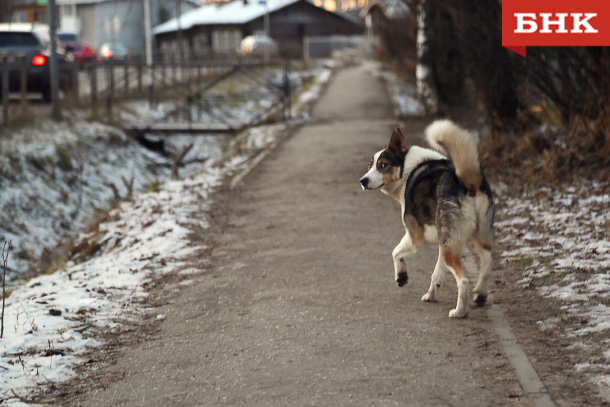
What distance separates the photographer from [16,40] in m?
20.3

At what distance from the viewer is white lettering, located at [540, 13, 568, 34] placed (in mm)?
9891

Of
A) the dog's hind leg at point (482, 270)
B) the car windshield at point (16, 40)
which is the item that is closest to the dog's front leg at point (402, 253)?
the dog's hind leg at point (482, 270)

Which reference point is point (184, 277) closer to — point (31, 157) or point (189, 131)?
point (31, 157)

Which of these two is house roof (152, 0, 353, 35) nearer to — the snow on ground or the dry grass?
the dry grass

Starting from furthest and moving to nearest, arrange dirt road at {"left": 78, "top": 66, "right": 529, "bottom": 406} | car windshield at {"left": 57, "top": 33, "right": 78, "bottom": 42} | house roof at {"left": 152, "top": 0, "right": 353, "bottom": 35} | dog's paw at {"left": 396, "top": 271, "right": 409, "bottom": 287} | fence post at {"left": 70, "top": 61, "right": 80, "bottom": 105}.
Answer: house roof at {"left": 152, "top": 0, "right": 353, "bottom": 35} < car windshield at {"left": 57, "top": 33, "right": 78, "bottom": 42} < fence post at {"left": 70, "top": 61, "right": 80, "bottom": 105} < dog's paw at {"left": 396, "top": 271, "right": 409, "bottom": 287} < dirt road at {"left": 78, "top": 66, "right": 529, "bottom": 406}

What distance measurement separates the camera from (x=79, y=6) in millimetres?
74812

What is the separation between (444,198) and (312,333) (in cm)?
134

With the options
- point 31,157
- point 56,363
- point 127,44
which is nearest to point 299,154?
point 31,157

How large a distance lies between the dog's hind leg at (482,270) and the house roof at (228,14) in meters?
58.2

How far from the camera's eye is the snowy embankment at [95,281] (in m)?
5.45

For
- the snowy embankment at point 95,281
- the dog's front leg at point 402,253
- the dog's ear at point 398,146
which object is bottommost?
the snowy embankment at point 95,281

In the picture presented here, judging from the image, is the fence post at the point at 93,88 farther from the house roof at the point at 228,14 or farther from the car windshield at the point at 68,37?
the house roof at the point at 228,14

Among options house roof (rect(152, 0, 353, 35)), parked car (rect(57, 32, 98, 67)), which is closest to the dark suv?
parked car (rect(57, 32, 98, 67))

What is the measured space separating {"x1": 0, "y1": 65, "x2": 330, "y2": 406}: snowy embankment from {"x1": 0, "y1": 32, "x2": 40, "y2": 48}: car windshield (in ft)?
23.8
